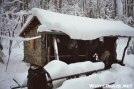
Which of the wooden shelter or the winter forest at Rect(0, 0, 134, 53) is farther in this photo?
the winter forest at Rect(0, 0, 134, 53)

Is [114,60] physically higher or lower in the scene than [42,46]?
lower

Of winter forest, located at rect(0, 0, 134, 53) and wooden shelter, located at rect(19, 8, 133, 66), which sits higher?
winter forest, located at rect(0, 0, 134, 53)

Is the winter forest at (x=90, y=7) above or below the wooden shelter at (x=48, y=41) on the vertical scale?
above

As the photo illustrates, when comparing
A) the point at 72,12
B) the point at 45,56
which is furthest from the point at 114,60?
the point at 72,12

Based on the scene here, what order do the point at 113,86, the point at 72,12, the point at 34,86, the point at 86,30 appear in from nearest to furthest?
the point at 34,86
the point at 113,86
the point at 86,30
the point at 72,12

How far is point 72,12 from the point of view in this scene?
2662 cm

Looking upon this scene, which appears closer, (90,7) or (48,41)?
(48,41)

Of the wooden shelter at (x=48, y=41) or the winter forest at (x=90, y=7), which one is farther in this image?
the winter forest at (x=90, y=7)

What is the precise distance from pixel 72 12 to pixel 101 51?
1686 centimetres

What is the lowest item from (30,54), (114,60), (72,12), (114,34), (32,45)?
(114,60)

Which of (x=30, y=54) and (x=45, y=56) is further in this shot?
(x=30, y=54)

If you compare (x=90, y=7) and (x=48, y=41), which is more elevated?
(x=90, y=7)

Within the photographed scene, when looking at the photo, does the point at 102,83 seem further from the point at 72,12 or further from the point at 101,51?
the point at 72,12

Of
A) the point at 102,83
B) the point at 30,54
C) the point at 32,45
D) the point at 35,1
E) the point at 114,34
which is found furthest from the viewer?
the point at 35,1
